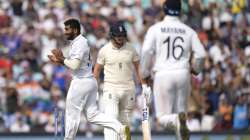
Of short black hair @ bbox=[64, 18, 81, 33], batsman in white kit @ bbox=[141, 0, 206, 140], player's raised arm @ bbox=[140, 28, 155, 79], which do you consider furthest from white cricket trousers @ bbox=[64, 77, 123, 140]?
player's raised arm @ bbox=[140, 28, 155, 79]

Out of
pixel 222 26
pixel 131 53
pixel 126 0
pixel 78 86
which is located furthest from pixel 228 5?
pixel 78 86

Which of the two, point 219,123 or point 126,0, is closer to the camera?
point 219,123

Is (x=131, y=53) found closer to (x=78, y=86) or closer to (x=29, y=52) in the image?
(x=78, y=86)

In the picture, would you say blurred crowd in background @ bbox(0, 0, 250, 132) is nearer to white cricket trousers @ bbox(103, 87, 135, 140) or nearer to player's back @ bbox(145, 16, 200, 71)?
white cricket trousers @ bbox(103, 87, 135, 140)

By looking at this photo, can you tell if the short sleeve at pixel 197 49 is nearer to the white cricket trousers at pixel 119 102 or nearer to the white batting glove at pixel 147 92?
the white batting glove at pixel 147 92

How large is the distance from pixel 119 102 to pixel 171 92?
2.39m

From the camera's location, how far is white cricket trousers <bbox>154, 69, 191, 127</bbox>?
14.0m

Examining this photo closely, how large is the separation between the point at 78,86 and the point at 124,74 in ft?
5.48

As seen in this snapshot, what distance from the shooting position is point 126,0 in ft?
83.4

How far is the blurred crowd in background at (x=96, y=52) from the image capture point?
71.5 ft

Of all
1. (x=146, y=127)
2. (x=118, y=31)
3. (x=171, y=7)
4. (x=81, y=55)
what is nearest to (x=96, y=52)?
(x=118, y=31)

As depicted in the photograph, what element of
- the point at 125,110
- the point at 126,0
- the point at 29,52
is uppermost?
the point at 126,0

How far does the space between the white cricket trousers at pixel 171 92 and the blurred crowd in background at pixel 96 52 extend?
6.97 metres

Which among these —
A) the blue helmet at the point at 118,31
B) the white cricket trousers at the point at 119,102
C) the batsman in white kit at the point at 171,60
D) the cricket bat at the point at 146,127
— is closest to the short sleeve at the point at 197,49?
the batsman in white kit at the point at 171,60
